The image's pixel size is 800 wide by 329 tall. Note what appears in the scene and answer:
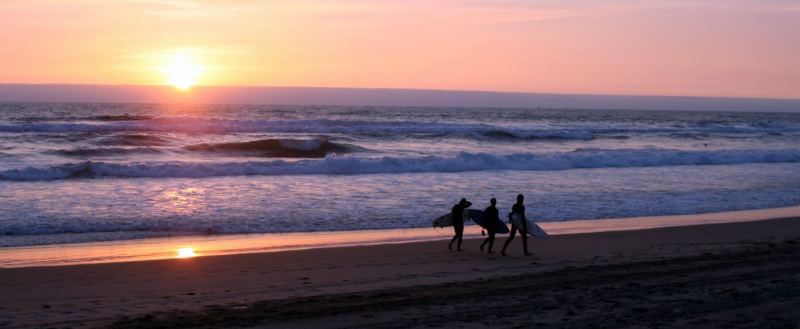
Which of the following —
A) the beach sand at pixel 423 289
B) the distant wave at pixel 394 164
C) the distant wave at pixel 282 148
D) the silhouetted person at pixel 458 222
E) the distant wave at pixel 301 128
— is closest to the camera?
the beach sand at pixel 423 289

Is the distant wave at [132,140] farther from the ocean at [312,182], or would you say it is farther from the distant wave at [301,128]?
the distant wave at [301,128]

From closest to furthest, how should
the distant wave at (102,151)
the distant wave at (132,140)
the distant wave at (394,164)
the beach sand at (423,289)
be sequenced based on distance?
the beach sand at (423,289) < the distant wave at (394,164) < the distant wave at (102,151) < the distant wave at (132,140)

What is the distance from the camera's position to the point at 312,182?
2225 cm

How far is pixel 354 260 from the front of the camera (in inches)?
426

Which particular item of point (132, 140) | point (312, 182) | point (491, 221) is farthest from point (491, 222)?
point (132, 140)

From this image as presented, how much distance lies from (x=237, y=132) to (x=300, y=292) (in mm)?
37542

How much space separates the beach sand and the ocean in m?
3.40

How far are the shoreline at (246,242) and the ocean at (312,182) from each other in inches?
21.5

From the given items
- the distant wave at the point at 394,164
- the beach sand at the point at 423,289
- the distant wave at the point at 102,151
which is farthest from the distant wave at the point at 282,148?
the beach sand at the point at 423,289

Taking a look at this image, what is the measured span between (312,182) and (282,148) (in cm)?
1594

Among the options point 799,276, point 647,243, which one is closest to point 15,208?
point 647,243

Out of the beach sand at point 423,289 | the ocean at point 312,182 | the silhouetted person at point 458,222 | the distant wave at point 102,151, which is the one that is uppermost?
the silhouetted person at point 458,222

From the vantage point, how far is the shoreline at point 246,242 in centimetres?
1103

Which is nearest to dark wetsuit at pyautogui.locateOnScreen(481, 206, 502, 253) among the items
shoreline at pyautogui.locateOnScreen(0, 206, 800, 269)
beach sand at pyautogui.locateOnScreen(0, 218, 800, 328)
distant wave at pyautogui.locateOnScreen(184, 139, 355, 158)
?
beach sand at pyautogui.locateOnScreen(0, 218, 800, 328)
